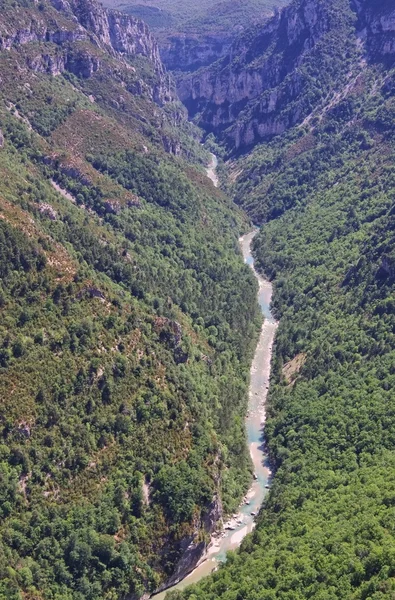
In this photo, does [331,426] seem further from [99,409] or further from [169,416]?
[99,409]

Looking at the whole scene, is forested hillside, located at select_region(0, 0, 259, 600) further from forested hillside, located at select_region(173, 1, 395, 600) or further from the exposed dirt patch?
forested hillside, located at select_region(173, 1, 395, 600)

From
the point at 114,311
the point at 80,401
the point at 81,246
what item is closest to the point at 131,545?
the point at 80,401

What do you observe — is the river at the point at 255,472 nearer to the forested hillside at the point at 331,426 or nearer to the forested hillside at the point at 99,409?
the forested hillside at the point at 99,409

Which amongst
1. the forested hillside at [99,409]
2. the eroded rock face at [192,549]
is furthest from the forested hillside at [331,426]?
the forested hillside at [99,409]

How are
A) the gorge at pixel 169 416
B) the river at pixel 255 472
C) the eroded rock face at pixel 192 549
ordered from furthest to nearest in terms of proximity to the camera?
the river at pixel 255 472 → the eroded rock face at pixel 192 549 → the gorge at pixel 169 416

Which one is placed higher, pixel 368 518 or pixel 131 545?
pixel 368 518

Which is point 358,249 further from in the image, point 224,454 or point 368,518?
point 368,518

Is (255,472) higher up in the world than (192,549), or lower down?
higher up

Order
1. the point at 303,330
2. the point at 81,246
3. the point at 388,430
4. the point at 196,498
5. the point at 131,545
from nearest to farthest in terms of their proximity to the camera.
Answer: the point at 131,545
the point at 196,498
the point at 388,430
the point at 81,246
the point at 303,330

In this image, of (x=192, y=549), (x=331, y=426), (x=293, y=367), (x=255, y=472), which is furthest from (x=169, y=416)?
(x=293, y=367)
